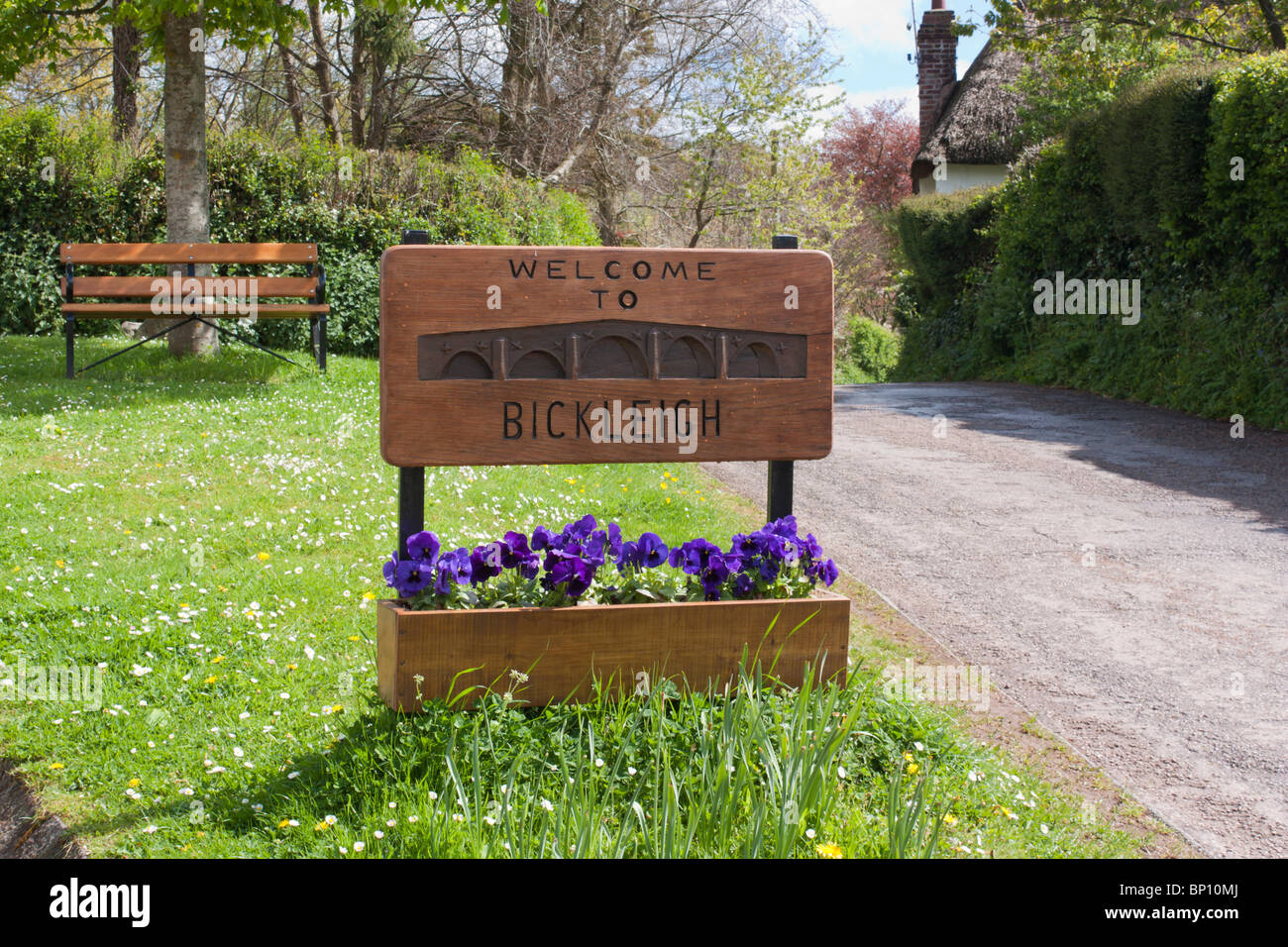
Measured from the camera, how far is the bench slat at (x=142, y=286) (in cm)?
1072

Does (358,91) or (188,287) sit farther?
(358,91)

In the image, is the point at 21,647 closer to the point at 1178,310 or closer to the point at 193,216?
the point at 193,216

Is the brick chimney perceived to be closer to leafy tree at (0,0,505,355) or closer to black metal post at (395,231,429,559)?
leafy tree at (0,0,505,355)

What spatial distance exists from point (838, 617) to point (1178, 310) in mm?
10201

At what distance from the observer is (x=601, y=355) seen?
3.25m

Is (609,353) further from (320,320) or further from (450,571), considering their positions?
(320,320)

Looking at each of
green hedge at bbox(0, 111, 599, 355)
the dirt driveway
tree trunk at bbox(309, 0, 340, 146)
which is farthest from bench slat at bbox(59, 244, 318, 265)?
tree trunk at bbox(309, 0, 340, 146)

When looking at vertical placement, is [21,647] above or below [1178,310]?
below

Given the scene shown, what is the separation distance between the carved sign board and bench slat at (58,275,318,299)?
815 cm

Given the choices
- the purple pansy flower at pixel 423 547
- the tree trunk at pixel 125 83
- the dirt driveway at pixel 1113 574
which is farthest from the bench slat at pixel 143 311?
the purple pansy flower at pixel 423 547

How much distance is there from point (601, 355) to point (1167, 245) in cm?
1060

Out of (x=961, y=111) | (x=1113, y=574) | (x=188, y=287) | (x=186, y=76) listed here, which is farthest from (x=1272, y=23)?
(x=188, y=287)

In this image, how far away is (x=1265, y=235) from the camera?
33.2ft
